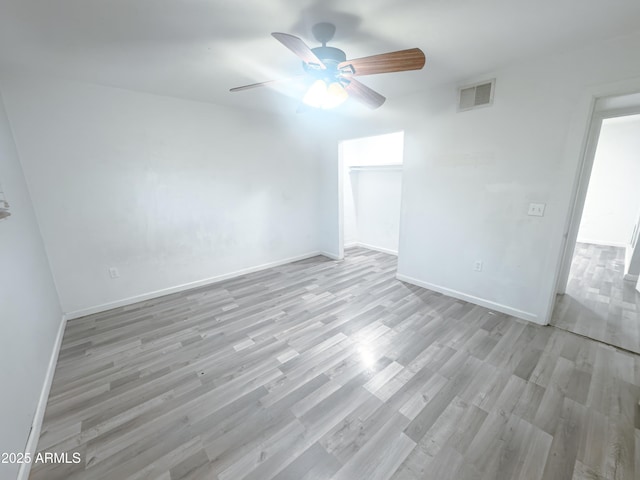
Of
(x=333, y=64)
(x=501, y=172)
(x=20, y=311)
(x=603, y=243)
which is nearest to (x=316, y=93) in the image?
(x=333, y=64)

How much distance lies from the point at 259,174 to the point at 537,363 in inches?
148

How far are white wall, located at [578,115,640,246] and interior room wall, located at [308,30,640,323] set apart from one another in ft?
13.6

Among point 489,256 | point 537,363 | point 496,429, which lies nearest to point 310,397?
point 496,429

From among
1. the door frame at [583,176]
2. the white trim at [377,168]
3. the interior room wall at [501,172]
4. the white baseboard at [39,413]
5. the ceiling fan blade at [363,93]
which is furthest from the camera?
the white trim at [377,168]

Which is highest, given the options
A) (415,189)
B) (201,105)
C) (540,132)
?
(201,105)

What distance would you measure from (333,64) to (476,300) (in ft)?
9.05

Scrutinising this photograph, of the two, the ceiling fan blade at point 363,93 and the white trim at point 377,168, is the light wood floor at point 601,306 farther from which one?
the white trim at point 377,168

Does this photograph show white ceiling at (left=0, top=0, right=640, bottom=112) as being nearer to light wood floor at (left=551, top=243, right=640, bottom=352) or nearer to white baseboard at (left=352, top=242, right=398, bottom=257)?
light wood floor at (left=551, top=243, right=640, bottom=352)

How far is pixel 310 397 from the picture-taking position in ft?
5.56

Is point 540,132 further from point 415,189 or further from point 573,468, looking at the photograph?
point 573,468

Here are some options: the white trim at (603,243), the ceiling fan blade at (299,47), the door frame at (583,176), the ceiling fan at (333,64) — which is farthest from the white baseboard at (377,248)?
the white trim at (603,243)

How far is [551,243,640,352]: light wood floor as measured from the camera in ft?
7.53

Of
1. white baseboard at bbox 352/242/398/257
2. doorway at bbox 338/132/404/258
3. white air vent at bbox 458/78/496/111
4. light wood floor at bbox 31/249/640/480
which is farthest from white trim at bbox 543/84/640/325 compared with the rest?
white baseboard at bbox 352/242/398/257

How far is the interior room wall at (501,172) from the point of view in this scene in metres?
2.06
